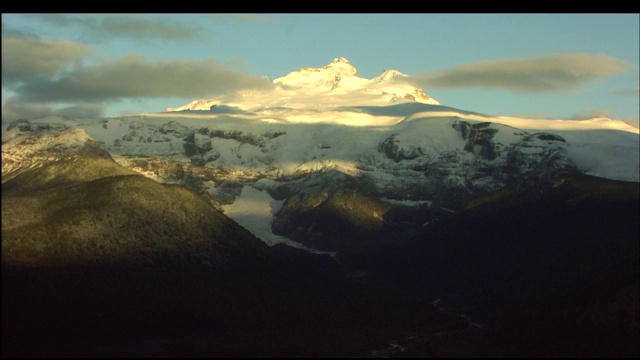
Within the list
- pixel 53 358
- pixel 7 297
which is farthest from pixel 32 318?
pixel 7 297

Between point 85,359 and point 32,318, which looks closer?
point 32,318

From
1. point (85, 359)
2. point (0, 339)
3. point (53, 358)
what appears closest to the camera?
point (0, 339)

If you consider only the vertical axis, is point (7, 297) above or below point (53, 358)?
above

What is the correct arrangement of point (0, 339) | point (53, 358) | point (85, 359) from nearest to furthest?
point (0, 339)
point (53, 358)
point (85, 359)

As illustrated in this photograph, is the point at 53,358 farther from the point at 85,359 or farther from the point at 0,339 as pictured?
the point at 0,339

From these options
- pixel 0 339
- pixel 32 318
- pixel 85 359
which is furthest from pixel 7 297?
pixel 85 359

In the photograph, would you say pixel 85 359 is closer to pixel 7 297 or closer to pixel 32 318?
pixel 32 318

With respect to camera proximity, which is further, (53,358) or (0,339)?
(53,358)

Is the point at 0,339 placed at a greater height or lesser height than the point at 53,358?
greater
